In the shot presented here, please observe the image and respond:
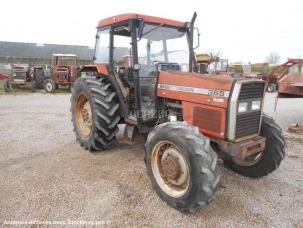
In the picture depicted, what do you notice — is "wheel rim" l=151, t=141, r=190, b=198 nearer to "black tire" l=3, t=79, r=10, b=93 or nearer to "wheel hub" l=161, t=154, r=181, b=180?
"wheel hub" l=161, t=154, r=181, b=180

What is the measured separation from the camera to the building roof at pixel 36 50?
111ft

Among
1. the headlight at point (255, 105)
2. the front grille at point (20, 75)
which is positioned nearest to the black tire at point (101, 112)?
the headlight at point (255, 105)

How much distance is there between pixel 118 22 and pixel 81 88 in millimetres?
1440

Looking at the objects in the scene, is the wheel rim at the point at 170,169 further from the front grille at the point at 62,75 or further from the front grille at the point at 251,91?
the front grille at the point at 62,75

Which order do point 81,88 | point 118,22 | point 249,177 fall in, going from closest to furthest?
point 249,177 → point 118,22 → point 81,88

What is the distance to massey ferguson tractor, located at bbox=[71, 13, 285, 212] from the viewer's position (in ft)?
10.3

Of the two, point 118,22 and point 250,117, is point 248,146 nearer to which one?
point 250,117

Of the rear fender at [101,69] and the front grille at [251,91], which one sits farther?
the rear fender at [101,69]

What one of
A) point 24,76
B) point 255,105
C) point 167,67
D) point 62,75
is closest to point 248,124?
point 255,105

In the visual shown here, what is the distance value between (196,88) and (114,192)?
5.74ft

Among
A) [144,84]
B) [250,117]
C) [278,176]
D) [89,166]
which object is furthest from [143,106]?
[278,176]

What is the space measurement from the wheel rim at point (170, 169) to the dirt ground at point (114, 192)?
22 cm

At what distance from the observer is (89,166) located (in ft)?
14.7

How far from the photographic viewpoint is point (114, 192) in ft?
11.9
